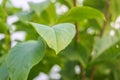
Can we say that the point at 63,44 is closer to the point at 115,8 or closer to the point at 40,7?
the point at 40,7

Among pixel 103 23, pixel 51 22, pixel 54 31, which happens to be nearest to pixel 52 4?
pixel 51 22

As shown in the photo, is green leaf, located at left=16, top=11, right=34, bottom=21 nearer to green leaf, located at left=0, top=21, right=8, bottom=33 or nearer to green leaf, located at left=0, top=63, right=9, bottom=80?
green leaf, located at left=0, top=21, right=8, bottom=33

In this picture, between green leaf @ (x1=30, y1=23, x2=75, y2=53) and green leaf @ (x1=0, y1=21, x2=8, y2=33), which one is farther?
green leaf @ (x1=0, y1=21, x2=8, y2=33)

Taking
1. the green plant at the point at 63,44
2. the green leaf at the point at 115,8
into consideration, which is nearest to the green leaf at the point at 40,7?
the green plant at the point at 63,44

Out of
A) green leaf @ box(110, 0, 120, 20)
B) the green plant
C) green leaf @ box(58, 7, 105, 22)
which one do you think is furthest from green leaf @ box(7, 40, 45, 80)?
green leaf @ box(110, 0, 120, 20)

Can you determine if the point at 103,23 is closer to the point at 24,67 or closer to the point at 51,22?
the point at 51,22

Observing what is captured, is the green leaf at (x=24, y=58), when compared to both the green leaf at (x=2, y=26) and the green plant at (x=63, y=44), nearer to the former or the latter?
the green plant at (x=63, y=44)

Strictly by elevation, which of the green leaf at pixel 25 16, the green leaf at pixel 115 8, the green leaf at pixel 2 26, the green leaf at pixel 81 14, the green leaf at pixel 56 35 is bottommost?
the green leaf at pixel 2 26

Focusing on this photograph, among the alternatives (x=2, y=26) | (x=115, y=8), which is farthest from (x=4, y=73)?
(x=115, y=8)
